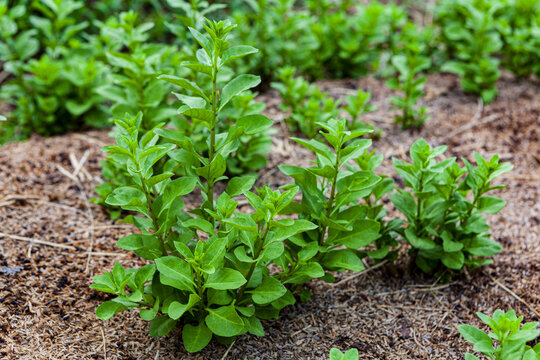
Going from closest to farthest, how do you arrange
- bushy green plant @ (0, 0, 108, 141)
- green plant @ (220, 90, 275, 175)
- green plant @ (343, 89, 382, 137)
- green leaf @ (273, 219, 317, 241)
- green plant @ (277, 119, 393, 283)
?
green leaf @ (273, 219, 317, 241)
green plant @ (277, 119, 393, 283)
green plant @ (220, 90, 275, 175)
green plant @ (343, 89, 382, 137)
bushy green plant @ (0, 0, 108, 141)

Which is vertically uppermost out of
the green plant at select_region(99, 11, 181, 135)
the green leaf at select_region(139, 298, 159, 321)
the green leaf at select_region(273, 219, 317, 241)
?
the green plant at select_region(99, 11, 181, 135)

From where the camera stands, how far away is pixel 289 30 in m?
4.54

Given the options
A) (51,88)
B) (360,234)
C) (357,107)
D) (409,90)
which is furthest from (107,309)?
(409,90)

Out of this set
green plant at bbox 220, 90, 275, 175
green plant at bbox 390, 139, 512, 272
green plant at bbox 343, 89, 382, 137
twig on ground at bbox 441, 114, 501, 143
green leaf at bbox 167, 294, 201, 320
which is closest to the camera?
green leaf at bbox 167, 294, 201, 320

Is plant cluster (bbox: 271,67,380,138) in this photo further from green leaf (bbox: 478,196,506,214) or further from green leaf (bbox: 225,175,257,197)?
green leaf (bbox: 225,175,257,197)

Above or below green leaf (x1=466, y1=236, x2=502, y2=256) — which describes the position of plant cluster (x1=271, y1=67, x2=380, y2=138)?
above

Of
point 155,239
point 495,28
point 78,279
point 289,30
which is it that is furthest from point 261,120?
point 495,28

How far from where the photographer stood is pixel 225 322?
2.11 metres

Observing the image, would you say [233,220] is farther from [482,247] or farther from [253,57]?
[253,57]

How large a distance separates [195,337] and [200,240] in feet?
1.43

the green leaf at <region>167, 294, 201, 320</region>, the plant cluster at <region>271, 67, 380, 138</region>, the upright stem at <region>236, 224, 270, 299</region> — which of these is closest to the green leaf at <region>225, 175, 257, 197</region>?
the upright stem at <region>236, 224, 270, 299</region>

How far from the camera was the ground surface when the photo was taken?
7.70ft

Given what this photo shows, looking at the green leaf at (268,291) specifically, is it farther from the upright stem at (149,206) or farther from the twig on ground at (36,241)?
the twig on ground at (36,241)

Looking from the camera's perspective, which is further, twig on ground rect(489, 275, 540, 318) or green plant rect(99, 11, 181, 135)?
green plant rect(99, 11, 181, 135)
